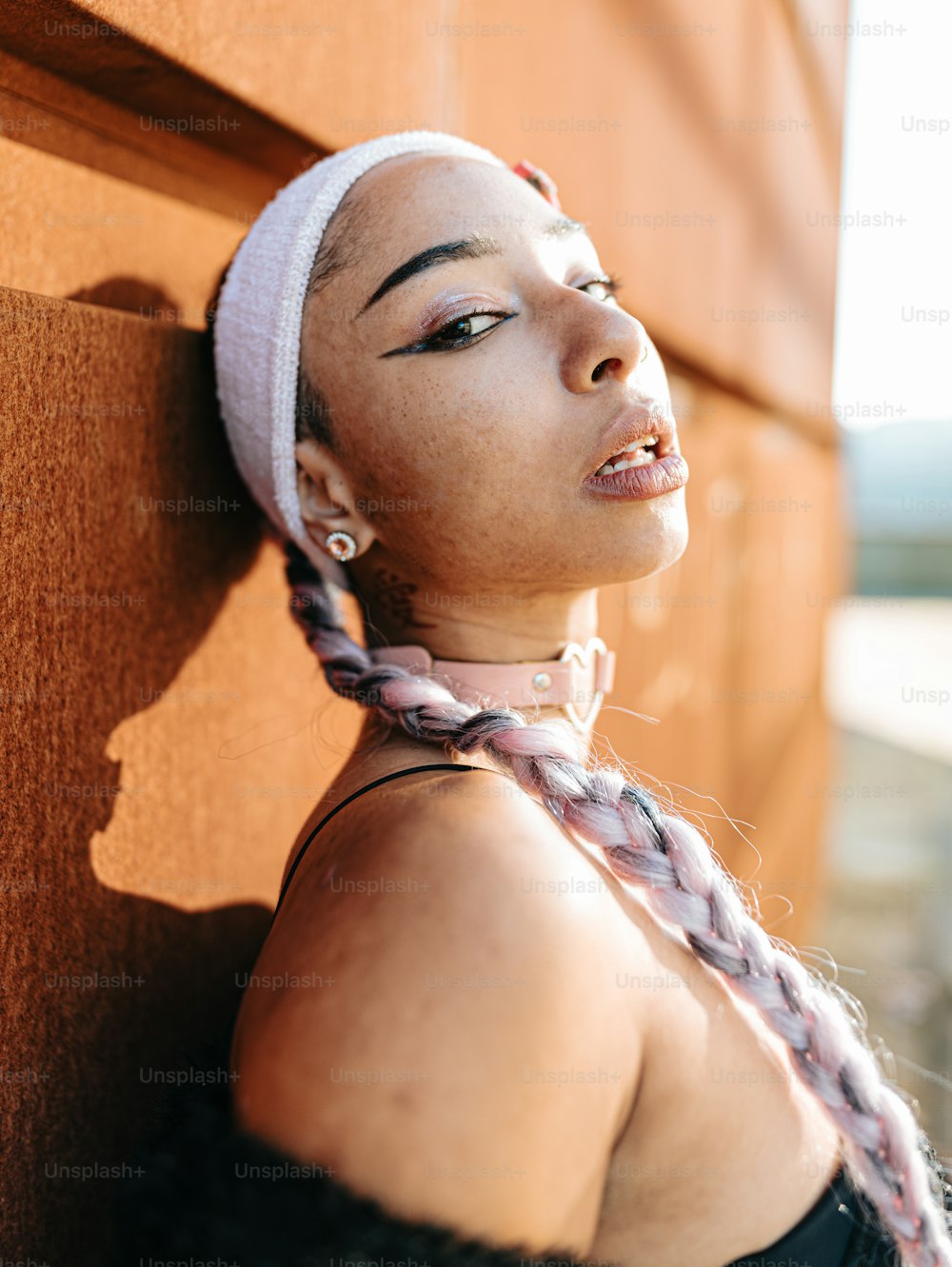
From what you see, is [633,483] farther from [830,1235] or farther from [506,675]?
[830,1235]

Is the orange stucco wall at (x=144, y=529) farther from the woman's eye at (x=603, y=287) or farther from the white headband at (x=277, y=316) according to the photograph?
the woman's eye at (x=603, y=287)

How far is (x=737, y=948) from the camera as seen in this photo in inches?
47.7

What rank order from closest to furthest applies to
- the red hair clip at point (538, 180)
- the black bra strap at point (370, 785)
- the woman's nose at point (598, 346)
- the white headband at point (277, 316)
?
the black bra strap at point (370, 785) < the woman's nose at point (598, 346) < the white headband at point (277, 316) < the red hair clip at point (538, 180)

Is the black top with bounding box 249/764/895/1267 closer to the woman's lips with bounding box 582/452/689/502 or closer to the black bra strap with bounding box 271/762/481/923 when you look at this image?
the black bra strap with bounding box 271/762/481/923

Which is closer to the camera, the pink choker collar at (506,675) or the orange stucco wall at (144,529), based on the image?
the orange stucco wall at (144,529)

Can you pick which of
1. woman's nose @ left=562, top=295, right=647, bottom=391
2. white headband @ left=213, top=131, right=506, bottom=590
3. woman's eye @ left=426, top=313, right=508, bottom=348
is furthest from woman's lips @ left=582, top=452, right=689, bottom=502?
white headband @ left=213, top=131, right=506, bottom=590

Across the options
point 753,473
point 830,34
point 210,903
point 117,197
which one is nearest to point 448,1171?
point 210,903

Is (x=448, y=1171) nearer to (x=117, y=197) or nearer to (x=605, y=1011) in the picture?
(x=605, y=1011)

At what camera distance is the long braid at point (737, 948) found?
1.21 meters

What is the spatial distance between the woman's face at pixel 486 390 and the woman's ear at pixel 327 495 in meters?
0.04

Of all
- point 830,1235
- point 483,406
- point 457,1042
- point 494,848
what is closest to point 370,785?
point 494,848

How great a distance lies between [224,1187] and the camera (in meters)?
0.98

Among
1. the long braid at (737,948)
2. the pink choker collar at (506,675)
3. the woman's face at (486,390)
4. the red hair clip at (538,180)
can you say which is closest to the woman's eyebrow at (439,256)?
the woman's face at (486,390)

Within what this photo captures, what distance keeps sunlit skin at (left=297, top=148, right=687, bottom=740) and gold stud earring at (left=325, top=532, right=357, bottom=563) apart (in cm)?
1
